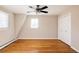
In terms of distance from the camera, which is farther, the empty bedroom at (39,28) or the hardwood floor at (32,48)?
the empty bedroom at (39,28)

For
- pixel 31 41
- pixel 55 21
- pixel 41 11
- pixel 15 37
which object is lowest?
pixel 31 41

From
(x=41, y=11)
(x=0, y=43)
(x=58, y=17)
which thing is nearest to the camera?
(x=0, y=43)

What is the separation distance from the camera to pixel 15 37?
358cm

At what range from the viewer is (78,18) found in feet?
11.2

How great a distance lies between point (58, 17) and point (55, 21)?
0.76 feet

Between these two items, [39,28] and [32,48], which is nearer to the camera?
[32,48]

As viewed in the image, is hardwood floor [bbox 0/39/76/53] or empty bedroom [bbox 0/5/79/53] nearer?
hardwood floor [bbox 0/39/76/53]

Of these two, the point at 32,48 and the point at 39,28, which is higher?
the point at 39,28
